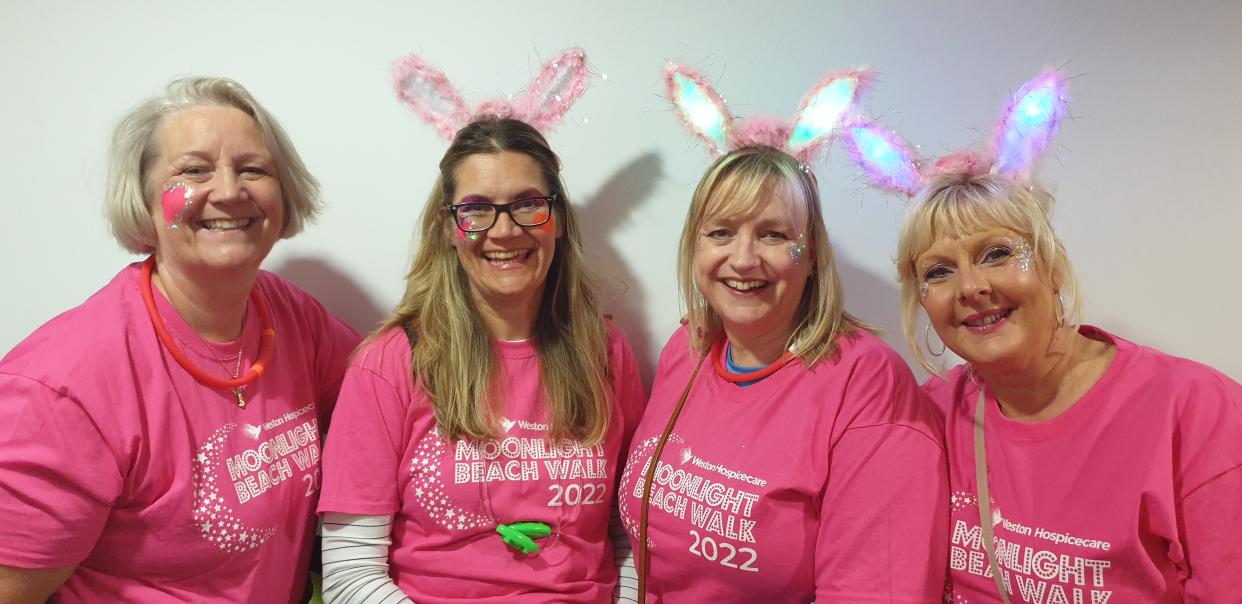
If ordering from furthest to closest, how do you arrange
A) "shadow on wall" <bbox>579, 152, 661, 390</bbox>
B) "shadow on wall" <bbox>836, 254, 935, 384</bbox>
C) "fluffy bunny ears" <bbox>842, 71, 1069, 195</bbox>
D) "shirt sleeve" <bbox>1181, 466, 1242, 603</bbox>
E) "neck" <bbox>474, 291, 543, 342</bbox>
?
"shadow on wall" <bbox>579, 152, 661, 390</bbox> < "shadow on wall" <bbox>836, 254, 935, 384</bbox> < "neck" <bbox>474, 291, 543, 342</bbox> < "fluffy bunny ears" <bbox>842, 71, 1069, 195</bbox> < "shirt sleeve" <bbox>1181, 466, 1242, 603</bbox>

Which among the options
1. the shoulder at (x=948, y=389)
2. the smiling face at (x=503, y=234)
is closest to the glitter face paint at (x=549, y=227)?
the smiling face at (x=503, y=234)

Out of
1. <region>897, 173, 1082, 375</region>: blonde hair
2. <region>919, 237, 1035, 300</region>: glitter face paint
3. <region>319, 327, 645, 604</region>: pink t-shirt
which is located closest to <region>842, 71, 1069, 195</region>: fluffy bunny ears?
<region>897, 173, 1082, 375</region>: blonde hair

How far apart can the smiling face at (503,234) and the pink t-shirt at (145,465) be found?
22.9 inches

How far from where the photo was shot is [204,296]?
168 centimetres

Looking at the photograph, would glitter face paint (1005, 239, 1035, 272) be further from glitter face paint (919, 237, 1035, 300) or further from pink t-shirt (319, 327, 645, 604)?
pink t-shirt (319, 327, 645, 604)

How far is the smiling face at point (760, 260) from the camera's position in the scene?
5.26ft

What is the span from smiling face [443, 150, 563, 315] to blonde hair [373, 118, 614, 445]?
1.3 inches

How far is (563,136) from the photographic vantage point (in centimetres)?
221

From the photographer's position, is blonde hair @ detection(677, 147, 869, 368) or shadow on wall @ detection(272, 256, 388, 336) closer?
blonde hair @ detection(677, 147, 869, 368)

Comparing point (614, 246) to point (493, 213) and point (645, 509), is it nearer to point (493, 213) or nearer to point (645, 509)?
point (493, 213)

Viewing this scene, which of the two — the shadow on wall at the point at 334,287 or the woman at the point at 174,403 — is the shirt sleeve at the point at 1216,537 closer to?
the woman at the point at 174,403

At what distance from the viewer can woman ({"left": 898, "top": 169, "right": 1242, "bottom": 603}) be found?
1302mm

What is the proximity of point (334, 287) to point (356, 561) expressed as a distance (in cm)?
97

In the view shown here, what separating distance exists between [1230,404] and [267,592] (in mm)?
2036
